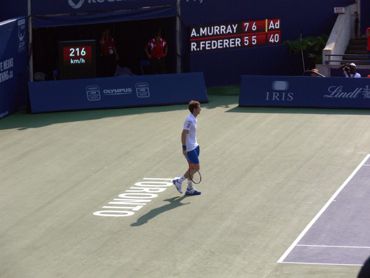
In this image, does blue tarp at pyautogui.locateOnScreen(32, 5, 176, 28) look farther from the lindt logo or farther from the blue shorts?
the blue shorts

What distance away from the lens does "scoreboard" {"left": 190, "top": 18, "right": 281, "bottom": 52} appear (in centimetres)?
3278

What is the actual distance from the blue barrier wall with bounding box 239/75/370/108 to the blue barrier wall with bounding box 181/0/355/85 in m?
4.59

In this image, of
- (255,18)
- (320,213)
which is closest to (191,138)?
(320,213)

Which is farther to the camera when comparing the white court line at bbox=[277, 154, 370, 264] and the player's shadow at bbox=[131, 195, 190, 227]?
the player's shadow at bbox=[131, 195, 190, 227]

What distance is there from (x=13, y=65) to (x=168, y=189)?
33.6 feet

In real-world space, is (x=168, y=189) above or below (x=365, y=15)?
below

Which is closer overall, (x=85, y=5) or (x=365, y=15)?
(x=85, y=5)

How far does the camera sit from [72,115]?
2839cm

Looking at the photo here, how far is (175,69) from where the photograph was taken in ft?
109

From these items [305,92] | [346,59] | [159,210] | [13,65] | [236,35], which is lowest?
[159,210]

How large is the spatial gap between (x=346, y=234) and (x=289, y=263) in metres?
1.86

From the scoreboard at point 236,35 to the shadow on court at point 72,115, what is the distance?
3549 millimetres

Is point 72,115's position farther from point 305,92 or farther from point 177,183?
point 177,183

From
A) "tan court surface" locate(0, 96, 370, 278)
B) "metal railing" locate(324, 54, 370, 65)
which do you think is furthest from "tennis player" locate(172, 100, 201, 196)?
"metal railing" locate(324, 54, 370, 65)
